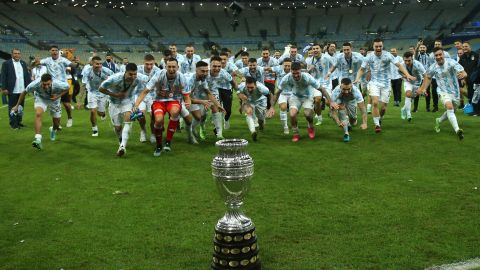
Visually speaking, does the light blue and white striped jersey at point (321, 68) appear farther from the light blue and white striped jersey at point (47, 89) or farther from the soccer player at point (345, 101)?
the light blue and white striped jersey at point (47, 89)

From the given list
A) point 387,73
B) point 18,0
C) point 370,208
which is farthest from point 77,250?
point 18,0

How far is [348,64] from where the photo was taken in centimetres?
1355

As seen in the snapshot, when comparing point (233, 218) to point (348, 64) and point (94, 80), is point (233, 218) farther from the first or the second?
point (348, 64)

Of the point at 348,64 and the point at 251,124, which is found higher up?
the point at 348,64

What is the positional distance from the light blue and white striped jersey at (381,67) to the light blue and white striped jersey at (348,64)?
3.73ft

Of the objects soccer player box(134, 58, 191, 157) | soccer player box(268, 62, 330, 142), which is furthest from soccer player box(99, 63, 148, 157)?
soccer player box(268, 62, 330, 142)

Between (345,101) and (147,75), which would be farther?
(147,75)

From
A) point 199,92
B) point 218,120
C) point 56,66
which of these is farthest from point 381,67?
point 56,66

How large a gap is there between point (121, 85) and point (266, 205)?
5.13 m

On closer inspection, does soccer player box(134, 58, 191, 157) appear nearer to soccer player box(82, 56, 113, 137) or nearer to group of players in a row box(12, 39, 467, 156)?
group of players in a row box(12, 39, 467, 156)

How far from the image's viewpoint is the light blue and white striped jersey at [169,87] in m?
9.76

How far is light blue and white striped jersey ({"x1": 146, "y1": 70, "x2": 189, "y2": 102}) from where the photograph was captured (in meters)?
9.76

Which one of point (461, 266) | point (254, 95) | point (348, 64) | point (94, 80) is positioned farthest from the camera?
point (348, 64)

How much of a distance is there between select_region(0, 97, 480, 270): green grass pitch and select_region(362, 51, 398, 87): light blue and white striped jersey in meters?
2.09
